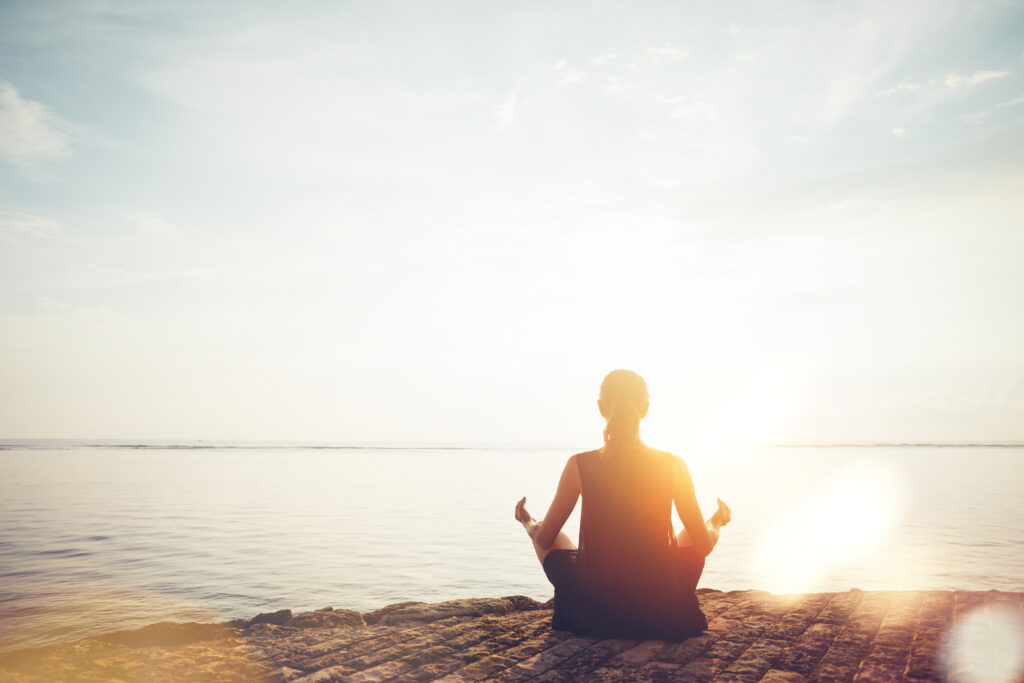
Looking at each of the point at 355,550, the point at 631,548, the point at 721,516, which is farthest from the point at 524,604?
the point at 355,550

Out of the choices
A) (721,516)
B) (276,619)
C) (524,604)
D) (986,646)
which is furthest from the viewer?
(524,604)

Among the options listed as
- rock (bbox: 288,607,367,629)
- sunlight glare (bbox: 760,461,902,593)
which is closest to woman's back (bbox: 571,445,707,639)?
rock (bbox: 288,607,367,629)

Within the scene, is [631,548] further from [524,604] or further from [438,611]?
[524,604]

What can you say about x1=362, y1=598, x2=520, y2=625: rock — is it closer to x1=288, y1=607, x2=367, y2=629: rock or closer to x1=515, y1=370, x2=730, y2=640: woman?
x1=288, y1=607, x2=367, y2=629: rock

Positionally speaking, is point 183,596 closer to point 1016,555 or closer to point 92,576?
point 92,576

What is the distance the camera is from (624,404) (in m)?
4.70

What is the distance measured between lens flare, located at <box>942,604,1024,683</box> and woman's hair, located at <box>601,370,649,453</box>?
2.54m

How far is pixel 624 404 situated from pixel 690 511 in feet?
3.33

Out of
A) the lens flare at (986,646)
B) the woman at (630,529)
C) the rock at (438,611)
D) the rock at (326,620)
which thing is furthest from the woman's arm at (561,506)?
the lens flare at (986,646)

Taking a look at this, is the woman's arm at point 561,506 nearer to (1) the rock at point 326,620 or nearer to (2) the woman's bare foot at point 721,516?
(2) the woman's bare foot at point 721,516

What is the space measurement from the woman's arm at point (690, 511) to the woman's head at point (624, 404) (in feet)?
1.45

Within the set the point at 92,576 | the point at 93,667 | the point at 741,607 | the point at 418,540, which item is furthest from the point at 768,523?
the point at 93,667

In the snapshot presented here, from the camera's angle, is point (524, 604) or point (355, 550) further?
point (355, 550)

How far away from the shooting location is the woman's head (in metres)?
4.70
